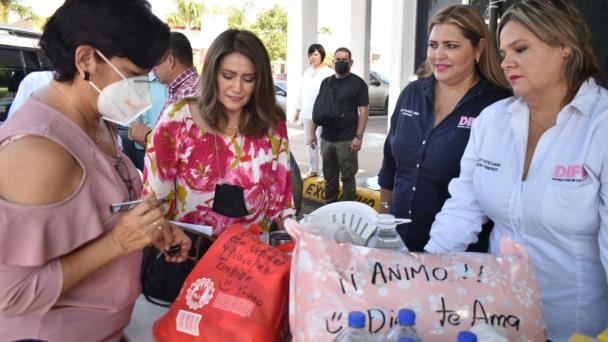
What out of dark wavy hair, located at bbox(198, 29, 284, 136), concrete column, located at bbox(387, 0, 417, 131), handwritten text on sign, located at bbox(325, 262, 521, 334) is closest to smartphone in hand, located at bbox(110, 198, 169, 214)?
handwritten text on sign, located at bbox(325, 262, 521, 334)

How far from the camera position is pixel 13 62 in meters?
5.64

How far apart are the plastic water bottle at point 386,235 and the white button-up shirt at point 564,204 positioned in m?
0.38

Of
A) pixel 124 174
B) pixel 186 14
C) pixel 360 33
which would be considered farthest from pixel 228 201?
pixel 186 14

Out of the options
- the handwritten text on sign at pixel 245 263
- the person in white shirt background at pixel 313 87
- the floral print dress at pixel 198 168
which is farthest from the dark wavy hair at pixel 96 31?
the person in white shirt background at pixel 313 87

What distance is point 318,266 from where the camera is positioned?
3.90 ft

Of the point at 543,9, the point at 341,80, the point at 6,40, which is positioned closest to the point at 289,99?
the point at 341,80

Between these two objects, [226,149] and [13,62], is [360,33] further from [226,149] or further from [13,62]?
[226,149]

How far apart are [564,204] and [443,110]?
3.15 feet

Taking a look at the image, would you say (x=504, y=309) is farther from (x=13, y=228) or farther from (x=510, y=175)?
(x=13, y=228)

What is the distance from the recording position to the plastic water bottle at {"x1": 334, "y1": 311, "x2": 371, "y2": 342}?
3.35 feet

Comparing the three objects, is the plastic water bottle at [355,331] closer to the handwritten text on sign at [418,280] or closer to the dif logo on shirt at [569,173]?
the handwritten text on sign at [418,280]

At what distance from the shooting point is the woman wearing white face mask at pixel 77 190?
111cm

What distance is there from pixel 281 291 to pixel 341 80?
5.21 meters

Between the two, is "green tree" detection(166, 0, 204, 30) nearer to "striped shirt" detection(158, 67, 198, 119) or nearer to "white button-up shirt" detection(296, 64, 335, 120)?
"white button-up shirt" detection(296, 64, 335, 120)
